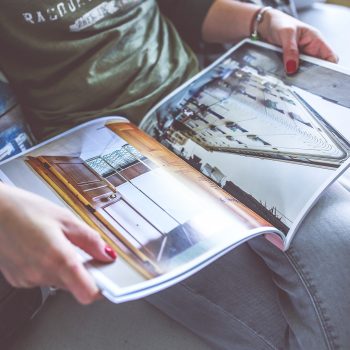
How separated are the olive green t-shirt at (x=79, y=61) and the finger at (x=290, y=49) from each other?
0.61ft

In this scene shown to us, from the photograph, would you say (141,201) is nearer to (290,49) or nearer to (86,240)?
(86,240)

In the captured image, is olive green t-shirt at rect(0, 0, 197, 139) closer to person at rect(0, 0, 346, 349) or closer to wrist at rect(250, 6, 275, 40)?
person at rect(0, 0, 346, 349)

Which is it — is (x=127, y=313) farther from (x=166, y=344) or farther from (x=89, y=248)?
(x=89, y=248)

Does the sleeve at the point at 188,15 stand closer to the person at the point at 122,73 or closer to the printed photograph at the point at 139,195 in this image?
the person at the point at 122,73

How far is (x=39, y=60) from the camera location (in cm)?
67

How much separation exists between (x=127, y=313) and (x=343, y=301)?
1.22 feet

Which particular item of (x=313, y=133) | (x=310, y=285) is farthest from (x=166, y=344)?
(x=313, y=133)

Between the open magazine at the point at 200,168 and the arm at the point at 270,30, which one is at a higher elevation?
the arm at the point at 270,30

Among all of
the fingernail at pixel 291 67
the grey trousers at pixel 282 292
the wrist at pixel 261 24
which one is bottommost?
the grey trousers at pixel 282 292

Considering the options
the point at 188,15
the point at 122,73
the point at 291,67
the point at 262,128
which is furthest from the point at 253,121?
the point at 188,15

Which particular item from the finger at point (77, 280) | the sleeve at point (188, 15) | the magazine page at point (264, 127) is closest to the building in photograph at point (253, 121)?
the magazine page at point (264, 127)

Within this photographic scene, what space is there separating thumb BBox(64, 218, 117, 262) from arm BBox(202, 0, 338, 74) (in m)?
0.43

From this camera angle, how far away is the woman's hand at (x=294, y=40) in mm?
694

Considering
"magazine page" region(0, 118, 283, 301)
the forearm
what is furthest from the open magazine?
the forearm
